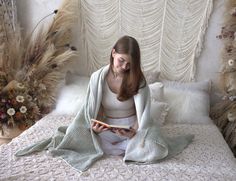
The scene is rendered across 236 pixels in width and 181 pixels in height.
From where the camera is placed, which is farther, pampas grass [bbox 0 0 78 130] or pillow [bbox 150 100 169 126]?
pampas grass [bbox 0 0 78 130]

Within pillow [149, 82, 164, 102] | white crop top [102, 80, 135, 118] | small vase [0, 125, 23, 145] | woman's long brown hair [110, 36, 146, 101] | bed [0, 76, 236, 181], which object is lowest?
small vase [0, 125, 23, 145]

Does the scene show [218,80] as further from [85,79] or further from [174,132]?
[85,79]

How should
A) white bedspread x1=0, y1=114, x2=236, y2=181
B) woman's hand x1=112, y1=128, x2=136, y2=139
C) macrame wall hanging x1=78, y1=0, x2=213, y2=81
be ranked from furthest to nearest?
macrame wall hanging x1=78, y1=0, x2=213, y2=81
woman's hand x1=112, y1=128, x2=136, y2=139
white bedspread x1=0, y1=114, x2=236, y2=181

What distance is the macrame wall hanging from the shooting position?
9.70ft

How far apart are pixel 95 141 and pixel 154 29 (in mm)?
1378

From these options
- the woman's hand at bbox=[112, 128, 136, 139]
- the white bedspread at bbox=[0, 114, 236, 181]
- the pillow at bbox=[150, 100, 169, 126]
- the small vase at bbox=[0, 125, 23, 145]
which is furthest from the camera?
the small vase at bbox=[0, 125, 23, 145]

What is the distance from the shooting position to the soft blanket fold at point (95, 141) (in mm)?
1936

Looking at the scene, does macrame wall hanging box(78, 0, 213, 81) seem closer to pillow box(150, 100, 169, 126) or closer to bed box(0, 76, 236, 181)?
bed box(0, 76, 236, 181)

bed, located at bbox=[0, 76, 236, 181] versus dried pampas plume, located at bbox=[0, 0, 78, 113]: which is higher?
dried pampas plume, located at bbox=[0, 0, 78, 113]

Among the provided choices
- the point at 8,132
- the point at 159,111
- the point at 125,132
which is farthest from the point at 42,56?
the point at 125,132

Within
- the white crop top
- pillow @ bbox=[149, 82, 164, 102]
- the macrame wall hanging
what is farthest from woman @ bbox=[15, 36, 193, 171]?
the macrame wall hanging

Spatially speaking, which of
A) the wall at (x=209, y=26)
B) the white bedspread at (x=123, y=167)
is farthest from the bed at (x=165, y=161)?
the wall at (x=209, y=26)

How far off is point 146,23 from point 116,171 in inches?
63.4

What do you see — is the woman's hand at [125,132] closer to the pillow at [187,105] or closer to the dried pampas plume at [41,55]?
the pillow at [187,105]
